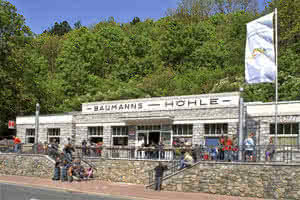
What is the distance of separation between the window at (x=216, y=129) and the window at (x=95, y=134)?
865cm

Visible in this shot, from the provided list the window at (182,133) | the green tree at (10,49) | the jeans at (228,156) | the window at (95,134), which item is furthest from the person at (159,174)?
the green tree at (10,49)

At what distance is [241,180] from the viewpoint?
60.9 ft

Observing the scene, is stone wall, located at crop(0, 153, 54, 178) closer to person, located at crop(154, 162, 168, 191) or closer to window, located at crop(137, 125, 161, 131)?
window, located at crop(137, 125, 161, 131)

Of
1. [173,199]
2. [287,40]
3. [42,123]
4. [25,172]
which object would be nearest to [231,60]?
[287,40]

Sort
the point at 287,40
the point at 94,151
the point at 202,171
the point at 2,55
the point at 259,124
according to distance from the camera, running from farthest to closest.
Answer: the point at 287,40, the point at 2,55, the point at 94,151, the point at 259,124, the point at 202,171

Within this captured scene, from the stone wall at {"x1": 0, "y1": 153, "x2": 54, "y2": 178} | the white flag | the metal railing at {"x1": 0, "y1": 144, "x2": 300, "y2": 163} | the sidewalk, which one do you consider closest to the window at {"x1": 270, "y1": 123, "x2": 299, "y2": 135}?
the metal railing at {"x1": 0, "y1": 144, "x2": 300, "y2": 163}

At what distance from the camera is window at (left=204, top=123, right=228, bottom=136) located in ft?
81.3

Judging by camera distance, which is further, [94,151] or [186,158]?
[94,151]

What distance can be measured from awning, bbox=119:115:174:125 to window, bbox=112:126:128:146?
0.93 meters

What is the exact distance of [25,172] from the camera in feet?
94.6

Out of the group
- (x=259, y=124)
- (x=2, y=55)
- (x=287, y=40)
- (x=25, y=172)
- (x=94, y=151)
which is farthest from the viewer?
(x=287, y=40)

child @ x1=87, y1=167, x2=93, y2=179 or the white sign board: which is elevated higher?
the white sign board

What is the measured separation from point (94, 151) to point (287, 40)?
2433cm

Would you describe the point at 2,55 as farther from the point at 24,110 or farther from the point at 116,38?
the point at 116,38
